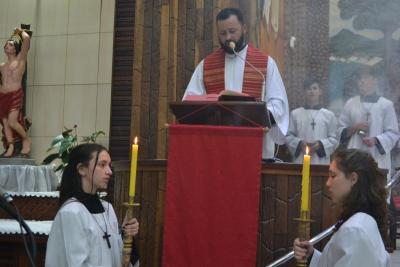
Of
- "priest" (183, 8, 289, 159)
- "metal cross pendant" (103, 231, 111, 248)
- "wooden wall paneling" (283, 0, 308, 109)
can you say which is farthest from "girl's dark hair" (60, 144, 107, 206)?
"wooden wall paneling" (283, 0, 308, 109)

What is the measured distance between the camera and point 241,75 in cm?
535

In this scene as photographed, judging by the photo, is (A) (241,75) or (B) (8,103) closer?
(A) (241,75)

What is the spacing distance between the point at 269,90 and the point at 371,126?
3.12 m

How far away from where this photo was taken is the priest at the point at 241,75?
198 inches

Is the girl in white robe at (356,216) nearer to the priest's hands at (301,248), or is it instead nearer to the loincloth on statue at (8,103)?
the priest's hands at (301,248)

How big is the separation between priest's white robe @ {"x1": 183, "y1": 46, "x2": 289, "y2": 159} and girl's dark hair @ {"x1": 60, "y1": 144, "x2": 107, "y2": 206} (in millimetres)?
1499

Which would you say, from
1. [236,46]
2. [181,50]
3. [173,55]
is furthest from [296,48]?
[236,46]

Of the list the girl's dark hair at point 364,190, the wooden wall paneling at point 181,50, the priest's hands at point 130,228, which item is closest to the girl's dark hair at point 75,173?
the priest's hands at point 130,228

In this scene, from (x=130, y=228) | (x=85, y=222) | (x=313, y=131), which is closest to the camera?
(x=130, y=228)

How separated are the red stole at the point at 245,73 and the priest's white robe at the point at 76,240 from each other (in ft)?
7.28

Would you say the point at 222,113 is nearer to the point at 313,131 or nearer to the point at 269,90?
the point at 269,90

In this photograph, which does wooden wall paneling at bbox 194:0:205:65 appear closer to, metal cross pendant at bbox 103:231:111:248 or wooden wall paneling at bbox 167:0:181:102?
wooden wall paneling at bbox 167:0:181:102

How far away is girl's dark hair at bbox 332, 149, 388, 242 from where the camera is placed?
2.93m

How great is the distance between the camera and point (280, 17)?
9039 millimetres
